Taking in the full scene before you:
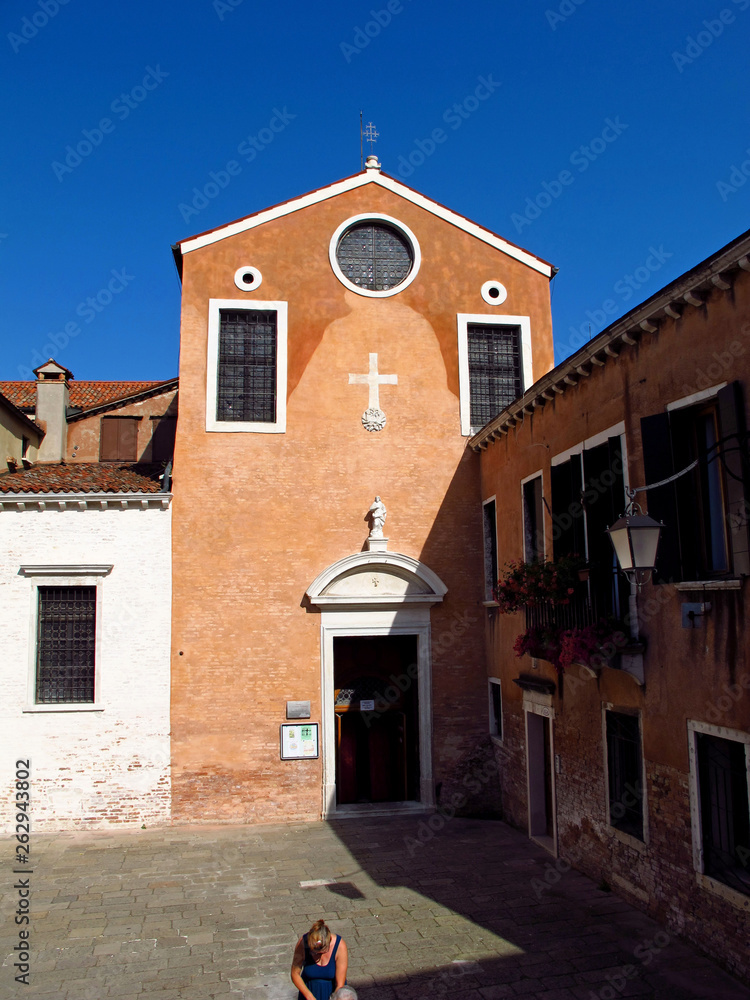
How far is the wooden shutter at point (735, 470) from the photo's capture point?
6984 millimetres

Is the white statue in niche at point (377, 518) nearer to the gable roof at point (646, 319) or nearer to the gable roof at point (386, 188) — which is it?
the gable roof at point (646, 319)

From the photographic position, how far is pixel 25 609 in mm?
13555

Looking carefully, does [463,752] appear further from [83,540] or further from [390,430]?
[83,540]

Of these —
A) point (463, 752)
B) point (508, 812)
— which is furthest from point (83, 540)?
point (508, 812)

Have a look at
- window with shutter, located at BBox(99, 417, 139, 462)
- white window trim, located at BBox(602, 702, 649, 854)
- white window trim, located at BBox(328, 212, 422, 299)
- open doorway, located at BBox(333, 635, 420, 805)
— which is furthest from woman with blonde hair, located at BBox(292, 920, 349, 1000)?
window with shutter, located at BBox(99, 417, 139, 462)

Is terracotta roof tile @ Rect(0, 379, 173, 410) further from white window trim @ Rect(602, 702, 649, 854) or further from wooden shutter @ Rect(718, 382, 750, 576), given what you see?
wooden shutter @ Rect(718, 382, 750, 576)

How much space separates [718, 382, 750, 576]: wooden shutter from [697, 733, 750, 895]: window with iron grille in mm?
1734

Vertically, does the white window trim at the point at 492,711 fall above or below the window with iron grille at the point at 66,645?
below

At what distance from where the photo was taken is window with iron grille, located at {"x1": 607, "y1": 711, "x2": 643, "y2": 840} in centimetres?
917

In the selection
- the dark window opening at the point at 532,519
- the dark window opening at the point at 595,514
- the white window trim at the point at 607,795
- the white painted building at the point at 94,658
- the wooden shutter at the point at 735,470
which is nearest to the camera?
the wooden shutter at the point at 735,470

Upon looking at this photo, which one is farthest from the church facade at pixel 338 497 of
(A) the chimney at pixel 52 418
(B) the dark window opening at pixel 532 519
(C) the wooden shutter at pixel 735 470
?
(C) the wooden shutter at pixel 735 470

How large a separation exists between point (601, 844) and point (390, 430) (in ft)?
26.3

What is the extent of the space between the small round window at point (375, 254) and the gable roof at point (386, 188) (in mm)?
687

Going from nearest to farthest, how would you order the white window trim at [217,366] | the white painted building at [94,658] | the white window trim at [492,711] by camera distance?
the white painted building at [94,658] → the white window trim at [492,711] → the white window trim at [217,366]
